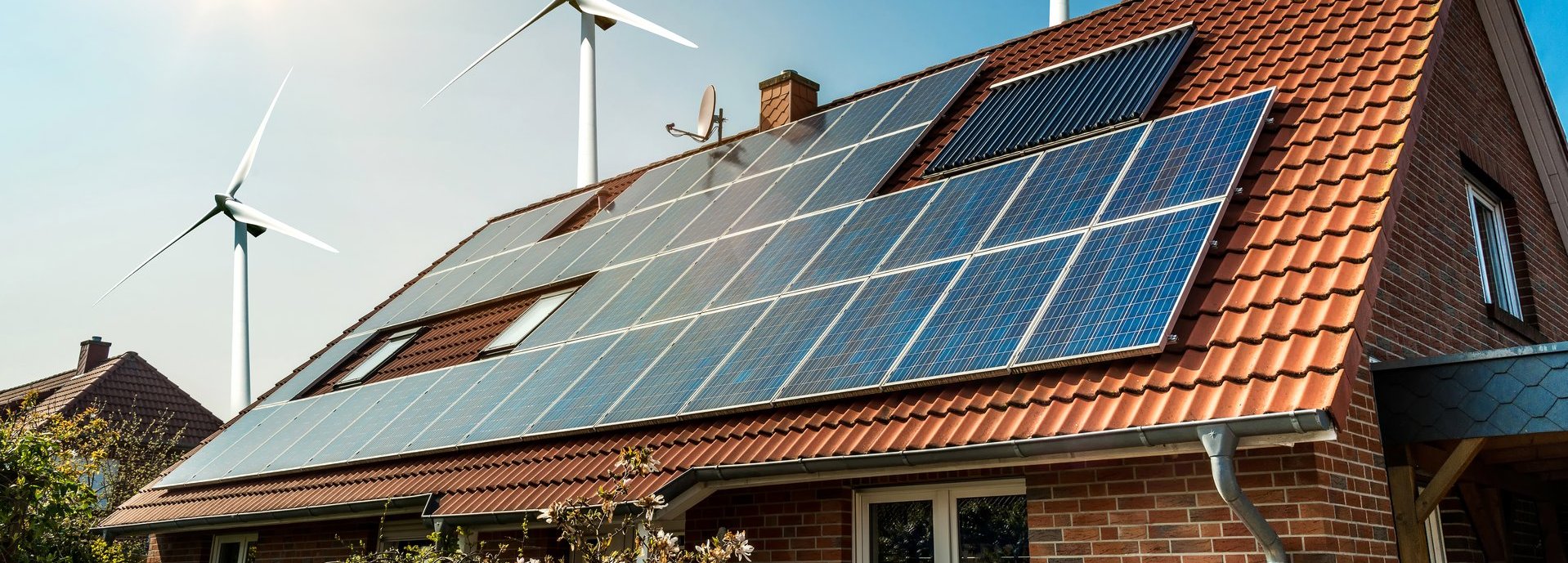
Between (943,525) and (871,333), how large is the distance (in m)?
1.34

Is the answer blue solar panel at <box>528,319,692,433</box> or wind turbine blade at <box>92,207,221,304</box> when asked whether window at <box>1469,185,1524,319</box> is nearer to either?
blue solar panel at <box>528,319,692,433</box>

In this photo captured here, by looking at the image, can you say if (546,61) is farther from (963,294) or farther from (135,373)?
(963,294)

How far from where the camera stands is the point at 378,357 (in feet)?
49.7

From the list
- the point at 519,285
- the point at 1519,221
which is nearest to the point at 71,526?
the point at 519,285

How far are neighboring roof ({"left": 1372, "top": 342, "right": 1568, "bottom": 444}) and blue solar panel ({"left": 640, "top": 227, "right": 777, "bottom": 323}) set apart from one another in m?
5.10

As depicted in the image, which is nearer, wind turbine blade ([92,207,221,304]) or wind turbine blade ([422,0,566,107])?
wind turbine blade ([422,0,566,107])

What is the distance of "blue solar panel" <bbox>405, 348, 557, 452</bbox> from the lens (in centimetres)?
1090

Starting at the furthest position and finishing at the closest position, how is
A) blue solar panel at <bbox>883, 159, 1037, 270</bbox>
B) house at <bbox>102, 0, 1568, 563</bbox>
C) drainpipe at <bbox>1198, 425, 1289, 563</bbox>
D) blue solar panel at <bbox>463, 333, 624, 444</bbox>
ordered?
blue solar panel at <bbox>463, 333, 624, 444</bbox>
blue solar panel at <bbox>883, 159, 1037, 270</bbox>
house at <bbox>102, 0, 1568, 563</bbox>
drainpipe at <bbox>1198, 425, 1289, 563</bbox>

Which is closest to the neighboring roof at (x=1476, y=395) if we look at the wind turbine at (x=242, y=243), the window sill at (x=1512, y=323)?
the window sill at (x=1512, y=323)

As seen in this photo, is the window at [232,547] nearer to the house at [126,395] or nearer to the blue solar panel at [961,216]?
the blue solar panel at [961,216]

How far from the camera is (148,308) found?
35.9 metres

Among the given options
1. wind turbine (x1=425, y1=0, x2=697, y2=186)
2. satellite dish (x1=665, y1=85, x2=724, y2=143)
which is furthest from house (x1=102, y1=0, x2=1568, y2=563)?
wind turbine (x1=425, y1=0, x2=697, y2=186)

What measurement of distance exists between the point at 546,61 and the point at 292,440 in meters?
15.2

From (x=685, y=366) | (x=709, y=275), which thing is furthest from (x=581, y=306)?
(x=685, y=366)
